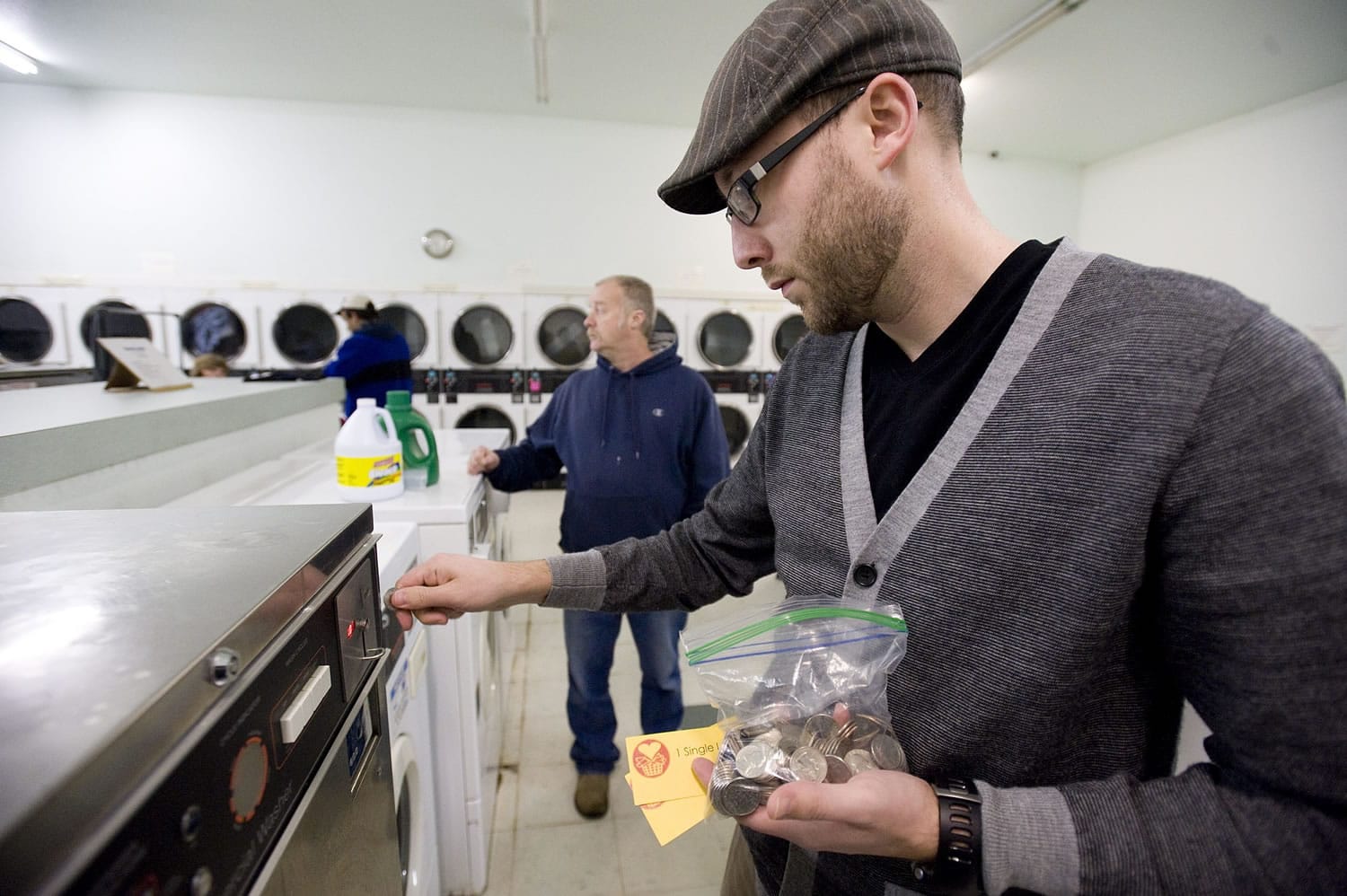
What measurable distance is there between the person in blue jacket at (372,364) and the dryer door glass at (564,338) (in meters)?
1.30

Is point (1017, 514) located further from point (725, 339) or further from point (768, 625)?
point (725, 339)

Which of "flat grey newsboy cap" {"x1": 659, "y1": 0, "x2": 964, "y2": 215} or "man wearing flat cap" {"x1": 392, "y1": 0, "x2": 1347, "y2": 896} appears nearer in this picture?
"man wearing flat cap" {"x1": 392, "y1": 0, "x2": 1347, "y2": 896}

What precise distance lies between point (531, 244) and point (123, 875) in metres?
4.45

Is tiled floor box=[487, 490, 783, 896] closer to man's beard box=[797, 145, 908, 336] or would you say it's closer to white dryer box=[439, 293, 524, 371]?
man's beard box=[797, 145, 908, 336]

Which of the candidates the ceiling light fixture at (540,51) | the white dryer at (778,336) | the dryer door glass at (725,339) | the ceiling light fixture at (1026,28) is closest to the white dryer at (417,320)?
the ceiling light fixture at (540,51)

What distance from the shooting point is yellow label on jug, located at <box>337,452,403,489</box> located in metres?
1.35

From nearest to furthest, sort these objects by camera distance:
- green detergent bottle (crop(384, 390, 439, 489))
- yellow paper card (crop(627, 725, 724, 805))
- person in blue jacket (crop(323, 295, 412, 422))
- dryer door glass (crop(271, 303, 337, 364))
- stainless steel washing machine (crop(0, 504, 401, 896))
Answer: stainless steel washing machine (crop(0, 504, 401, 896)) < yellow paper card (crop(627, 725, 724, 805)) < green detergent bottle (crop(384, 390, 439, 489)) < person in blue jacket (crop(323, 295, 412, 422)) < dryer door glass (crop(271, 303, 337, 364))

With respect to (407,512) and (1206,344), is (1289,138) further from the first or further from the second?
(407,512)

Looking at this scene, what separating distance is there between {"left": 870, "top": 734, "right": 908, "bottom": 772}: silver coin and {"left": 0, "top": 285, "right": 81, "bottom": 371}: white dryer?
5288 millimetres

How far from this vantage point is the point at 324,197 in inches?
160

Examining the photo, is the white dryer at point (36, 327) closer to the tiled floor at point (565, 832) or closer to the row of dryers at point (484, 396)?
the row of dryers at point (484, 396)

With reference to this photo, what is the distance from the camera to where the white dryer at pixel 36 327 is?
384 centimetres

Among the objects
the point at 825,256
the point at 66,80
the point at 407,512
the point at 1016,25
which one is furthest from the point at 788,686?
the point at 66,80

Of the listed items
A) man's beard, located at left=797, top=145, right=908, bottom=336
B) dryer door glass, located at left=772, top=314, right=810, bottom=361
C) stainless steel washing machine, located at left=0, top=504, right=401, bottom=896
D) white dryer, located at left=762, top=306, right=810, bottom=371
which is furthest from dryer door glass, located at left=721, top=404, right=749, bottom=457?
stainless steel washing machine, located at left=0, top=504, right=401, bottom=896
